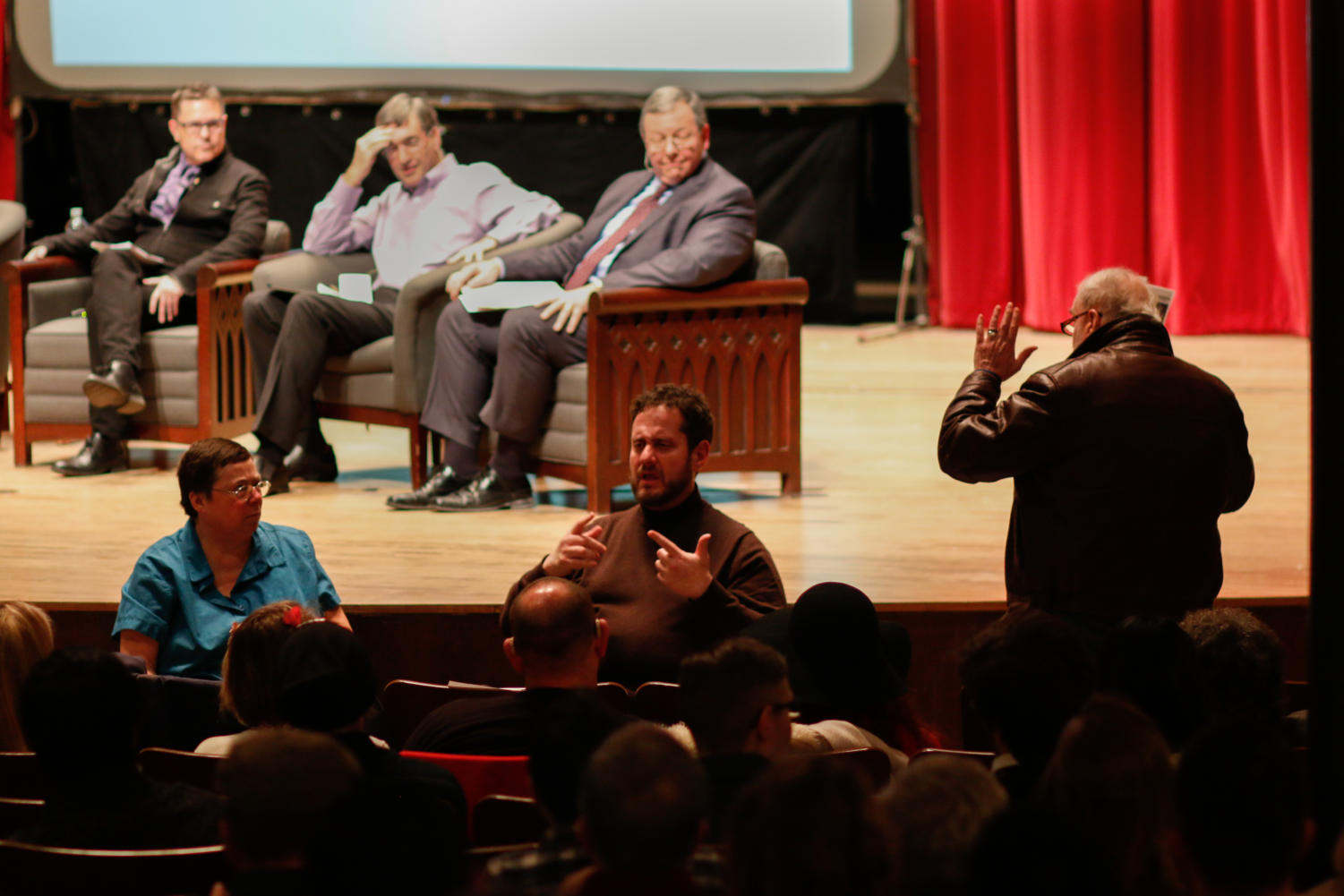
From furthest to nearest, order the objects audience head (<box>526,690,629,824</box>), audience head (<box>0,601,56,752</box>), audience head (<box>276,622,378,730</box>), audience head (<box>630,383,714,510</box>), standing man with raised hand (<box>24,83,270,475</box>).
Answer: standing man with raised hand (<box>24,83,270,475</box>) → audience head (<box>630,383,714,510</box>) → audience head (<box>0,601,56,752</box>) → audience head (<box>276,622,378,730</box>) → audience head (<box>526,690,629,824</box>)

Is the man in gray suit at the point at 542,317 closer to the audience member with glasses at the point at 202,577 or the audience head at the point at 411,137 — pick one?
the audience head at the point at 411,137

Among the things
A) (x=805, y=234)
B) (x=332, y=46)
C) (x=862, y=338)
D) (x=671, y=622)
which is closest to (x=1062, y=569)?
(x=671, y=622)

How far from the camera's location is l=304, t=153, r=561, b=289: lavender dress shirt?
16.0 ft

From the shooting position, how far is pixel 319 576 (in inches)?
124

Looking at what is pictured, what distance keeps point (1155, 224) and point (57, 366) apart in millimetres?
4511

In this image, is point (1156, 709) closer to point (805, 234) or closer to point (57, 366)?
point (57, 366)

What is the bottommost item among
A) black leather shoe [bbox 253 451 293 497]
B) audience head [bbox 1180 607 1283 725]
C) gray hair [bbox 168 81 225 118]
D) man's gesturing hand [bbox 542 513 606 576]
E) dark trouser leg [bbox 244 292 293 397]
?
black leather shoe [bbox 253 451 293 497]

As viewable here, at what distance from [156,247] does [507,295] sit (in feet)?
4.57

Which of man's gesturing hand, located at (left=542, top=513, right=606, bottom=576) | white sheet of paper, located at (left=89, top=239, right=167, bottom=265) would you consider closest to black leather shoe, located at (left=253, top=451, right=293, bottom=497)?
white sheet of paper, located at (left=89, top=239, right=167, bottom=265)

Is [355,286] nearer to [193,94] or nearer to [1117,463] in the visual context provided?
[193,94]

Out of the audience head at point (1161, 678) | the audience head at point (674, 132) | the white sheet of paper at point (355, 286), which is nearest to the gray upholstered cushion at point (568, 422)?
the audience head at point (674, 132)

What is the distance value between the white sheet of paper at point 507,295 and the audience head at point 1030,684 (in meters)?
2.62

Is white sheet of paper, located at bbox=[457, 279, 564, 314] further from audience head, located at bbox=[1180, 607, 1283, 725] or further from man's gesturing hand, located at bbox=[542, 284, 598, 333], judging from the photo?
audience head, located at bbox=[1180, 607, 1283, 725]

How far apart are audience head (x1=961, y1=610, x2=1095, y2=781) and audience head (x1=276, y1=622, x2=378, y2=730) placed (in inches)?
28.1
